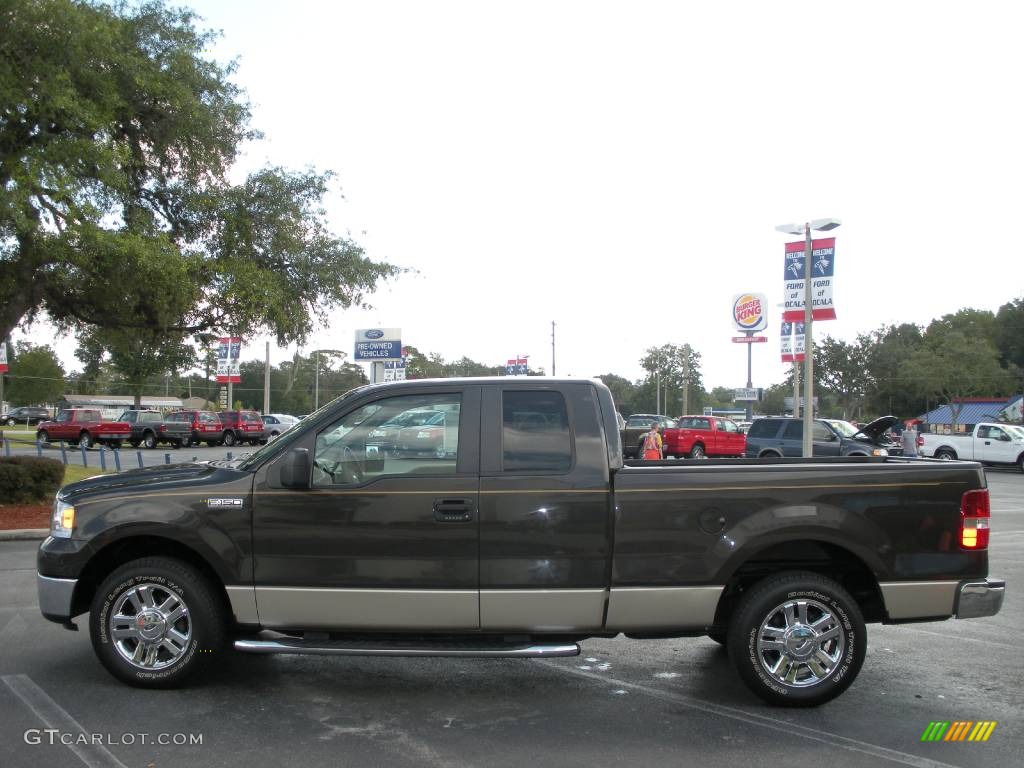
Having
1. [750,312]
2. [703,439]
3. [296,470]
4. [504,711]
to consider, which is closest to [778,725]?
[504,711]

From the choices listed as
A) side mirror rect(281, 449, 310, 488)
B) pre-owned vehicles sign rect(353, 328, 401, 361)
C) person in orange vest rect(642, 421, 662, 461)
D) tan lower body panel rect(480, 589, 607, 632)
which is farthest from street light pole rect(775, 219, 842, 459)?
side mirror rect(281, 449, 310, 488)

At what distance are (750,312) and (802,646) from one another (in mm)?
40818

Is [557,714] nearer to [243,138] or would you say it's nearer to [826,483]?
[826,483]

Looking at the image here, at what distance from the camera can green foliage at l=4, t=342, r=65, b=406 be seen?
3492 inches

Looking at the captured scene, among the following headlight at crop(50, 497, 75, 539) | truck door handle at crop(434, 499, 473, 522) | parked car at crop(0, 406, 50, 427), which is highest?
parked car at crop(0, 406, 50, 427)

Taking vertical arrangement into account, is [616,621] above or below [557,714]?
above

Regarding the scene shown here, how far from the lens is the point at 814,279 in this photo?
1622 centimetres

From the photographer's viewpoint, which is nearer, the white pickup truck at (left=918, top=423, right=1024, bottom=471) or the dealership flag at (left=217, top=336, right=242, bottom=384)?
the white pickup truck at (left=918, top=423, right=1024, bottom=471)

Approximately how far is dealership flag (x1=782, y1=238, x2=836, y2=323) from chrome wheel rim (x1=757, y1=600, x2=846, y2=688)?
11960mm

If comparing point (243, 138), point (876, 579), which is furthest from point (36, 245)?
point (876, 579)

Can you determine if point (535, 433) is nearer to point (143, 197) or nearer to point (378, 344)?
point (143, 197)

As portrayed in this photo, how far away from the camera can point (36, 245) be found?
11.8 metres

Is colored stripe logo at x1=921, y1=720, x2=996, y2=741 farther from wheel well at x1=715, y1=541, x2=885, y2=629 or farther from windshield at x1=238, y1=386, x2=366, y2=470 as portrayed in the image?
windshield at x1=238, y1=386, x2=366, y2=470

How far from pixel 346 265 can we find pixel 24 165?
5.24 metres
